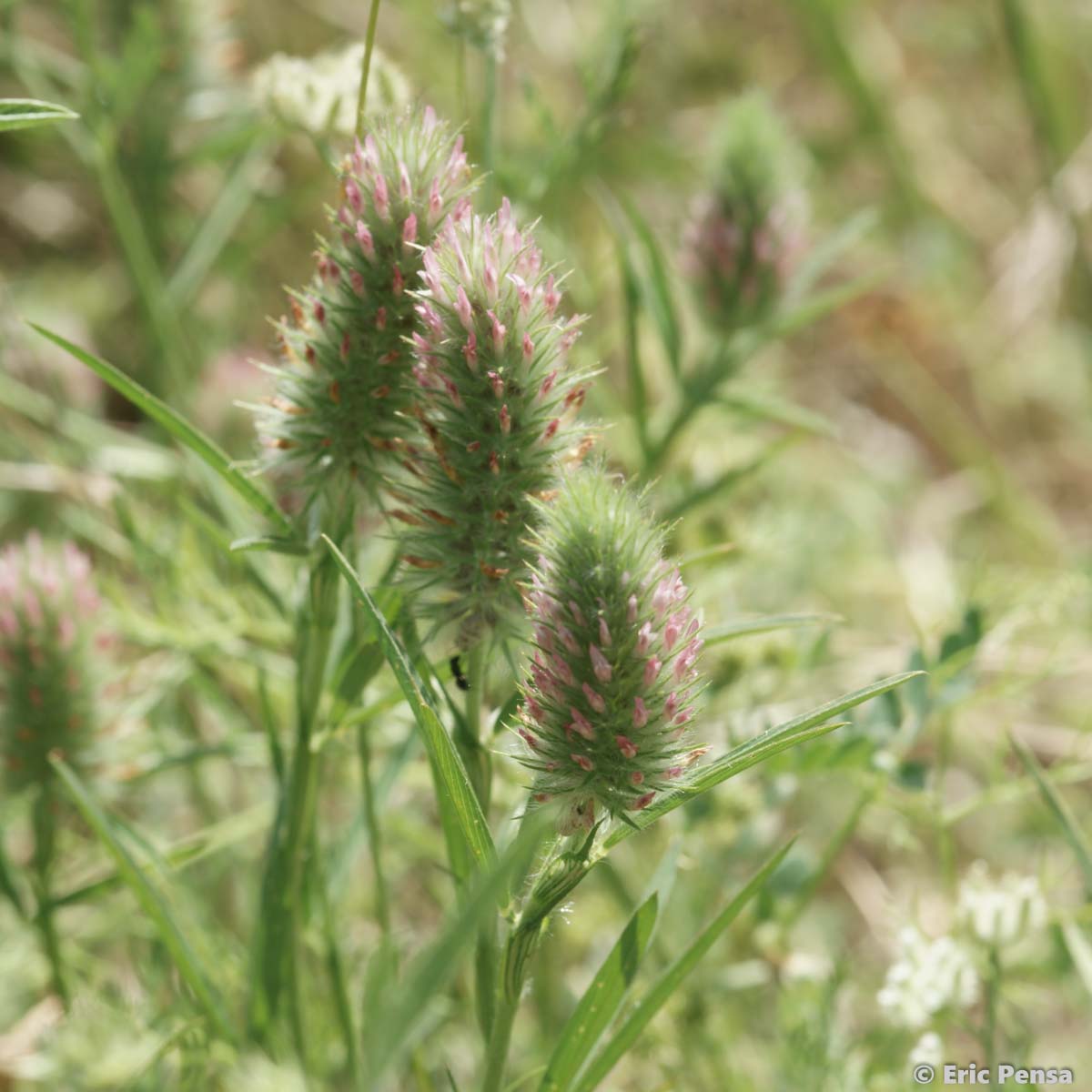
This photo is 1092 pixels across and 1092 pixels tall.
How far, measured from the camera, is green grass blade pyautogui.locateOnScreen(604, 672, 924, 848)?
123cm

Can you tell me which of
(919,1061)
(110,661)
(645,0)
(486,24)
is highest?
(645,0)

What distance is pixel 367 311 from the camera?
154 centimetres

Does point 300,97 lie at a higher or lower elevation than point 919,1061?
higher

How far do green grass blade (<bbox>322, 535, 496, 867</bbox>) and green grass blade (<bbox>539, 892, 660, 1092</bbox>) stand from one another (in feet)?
0.67

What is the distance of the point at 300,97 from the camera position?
2.06 metres

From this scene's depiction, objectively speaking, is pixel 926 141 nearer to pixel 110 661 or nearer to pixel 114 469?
pixel 114 469

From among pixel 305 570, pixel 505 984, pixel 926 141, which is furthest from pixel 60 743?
pixel 926 141

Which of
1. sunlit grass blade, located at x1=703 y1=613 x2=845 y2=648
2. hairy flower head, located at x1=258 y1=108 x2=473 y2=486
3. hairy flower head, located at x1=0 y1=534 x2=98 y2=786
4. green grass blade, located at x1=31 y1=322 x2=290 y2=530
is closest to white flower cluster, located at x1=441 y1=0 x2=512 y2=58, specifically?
hairy flower head, located at x1=258 y1=108 x2=473 y2=486

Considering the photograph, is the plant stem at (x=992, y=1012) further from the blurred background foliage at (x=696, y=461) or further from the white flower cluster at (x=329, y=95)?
the white flower cluster at (x=329, y=95)

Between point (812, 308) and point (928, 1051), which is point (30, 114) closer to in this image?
point (812, 308)

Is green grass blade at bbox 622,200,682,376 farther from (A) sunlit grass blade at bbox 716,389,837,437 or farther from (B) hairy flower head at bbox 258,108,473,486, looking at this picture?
(B) hairy flower head at bbox 258,108,473,486

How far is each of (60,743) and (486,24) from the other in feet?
4.49

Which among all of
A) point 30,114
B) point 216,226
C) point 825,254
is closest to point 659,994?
point 30,114

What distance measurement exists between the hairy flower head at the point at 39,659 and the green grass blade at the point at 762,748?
1189 millimetres
